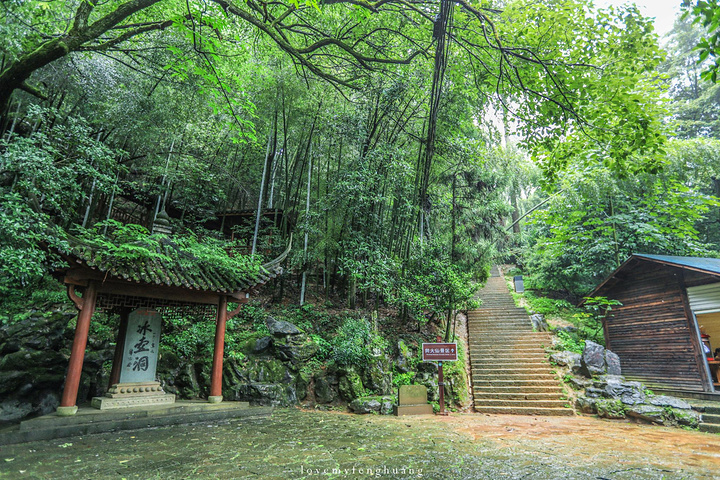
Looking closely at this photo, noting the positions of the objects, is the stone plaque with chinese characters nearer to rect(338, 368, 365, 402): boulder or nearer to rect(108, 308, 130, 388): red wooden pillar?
rect(108, 308, 130, 388): red wooden pillar

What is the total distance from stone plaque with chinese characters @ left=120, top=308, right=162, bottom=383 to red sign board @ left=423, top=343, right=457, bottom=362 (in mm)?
5431

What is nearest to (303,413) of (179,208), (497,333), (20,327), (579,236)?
(20,327)

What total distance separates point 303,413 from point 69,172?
5.89 meters

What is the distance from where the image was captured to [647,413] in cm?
700

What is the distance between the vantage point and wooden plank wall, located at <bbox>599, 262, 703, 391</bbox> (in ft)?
28.0

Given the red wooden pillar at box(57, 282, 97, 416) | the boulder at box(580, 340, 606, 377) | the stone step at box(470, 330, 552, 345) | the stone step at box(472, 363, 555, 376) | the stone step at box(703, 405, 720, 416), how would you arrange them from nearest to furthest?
the red wooden pillar at box(57, 282, 97, 416)
the stone step at box(703, 405, 720, 416)
the boulder at box(580, 340, 606, 377)
the stone step at box(472, 363, 555, 376)
the stone step at box(470, 330, 552, 345)

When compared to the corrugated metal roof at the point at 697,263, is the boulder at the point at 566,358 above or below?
below

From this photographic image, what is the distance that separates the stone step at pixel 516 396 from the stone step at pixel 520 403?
0.10m

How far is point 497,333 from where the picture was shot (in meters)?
11.5

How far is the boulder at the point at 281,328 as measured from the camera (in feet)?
28.8

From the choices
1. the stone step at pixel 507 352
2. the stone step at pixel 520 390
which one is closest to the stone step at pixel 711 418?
the stone step at pixel 520 390

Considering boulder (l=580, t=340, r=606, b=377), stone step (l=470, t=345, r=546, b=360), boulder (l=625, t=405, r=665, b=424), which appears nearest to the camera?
boulder (l=625, t=405, r=665, b=424)

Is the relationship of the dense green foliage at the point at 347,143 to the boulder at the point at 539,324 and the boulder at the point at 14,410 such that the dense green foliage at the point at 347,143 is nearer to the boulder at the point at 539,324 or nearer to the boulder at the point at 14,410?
the boulder at the point at 539,324

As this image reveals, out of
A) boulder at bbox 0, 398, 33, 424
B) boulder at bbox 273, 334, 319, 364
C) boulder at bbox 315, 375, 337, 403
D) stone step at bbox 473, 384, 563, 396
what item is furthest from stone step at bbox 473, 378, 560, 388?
boulder at bbox 0, 398, 33, 424
